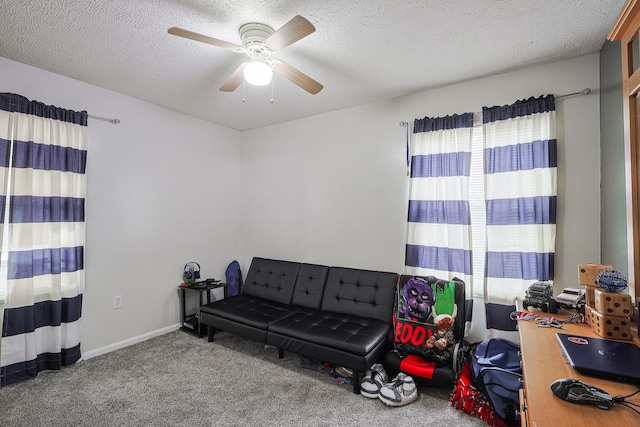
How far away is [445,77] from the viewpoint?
2.52 m

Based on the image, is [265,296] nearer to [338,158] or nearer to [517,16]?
[338,158]

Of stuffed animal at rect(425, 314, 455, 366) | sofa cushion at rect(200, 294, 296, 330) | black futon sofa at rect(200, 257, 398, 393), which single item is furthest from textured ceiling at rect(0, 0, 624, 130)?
sofa cushion at rect(200, 294, 296, 330)

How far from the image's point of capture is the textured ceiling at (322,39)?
167cm

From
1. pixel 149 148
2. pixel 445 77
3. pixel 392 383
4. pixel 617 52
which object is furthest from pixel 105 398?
pixel 617 52

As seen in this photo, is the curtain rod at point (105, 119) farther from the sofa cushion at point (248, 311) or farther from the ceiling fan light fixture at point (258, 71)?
the sofa cushion at point (248, 311)

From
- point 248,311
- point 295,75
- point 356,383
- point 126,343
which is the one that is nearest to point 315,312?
point 248,311

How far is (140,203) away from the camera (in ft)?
10.2

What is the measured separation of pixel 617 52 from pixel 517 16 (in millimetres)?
662

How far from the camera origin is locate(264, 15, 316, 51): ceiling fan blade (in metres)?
1.42

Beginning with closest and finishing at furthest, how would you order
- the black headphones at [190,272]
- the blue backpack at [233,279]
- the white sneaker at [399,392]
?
the white sneaker at [399,392]
the black headphones at [190,272]
the blue backpack at [233,279]

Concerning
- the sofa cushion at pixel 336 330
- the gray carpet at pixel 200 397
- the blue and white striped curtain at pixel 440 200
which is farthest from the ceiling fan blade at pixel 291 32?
the gray carpet at pixel 200 397

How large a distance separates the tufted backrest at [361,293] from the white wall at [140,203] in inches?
67.3

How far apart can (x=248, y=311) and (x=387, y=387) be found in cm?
147

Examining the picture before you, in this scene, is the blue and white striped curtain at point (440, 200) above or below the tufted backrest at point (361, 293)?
above
